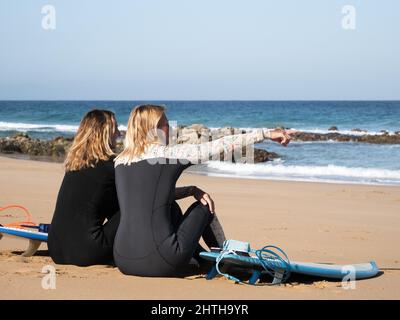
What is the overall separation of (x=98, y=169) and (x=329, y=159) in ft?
52.8

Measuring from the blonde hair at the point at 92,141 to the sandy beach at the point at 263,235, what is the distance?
82cm

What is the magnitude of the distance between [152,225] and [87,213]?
2.04 ft

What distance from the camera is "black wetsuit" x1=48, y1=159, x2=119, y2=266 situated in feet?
16.3

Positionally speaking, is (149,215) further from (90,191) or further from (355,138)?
(355,138)

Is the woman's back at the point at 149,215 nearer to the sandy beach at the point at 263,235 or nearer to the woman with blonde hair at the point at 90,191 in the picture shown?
the sandy beach at the point at 263,235

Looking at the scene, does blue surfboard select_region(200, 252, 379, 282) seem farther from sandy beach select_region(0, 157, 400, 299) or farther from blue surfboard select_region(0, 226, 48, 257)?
blue surfboard select_region(0, 226, 48, 257)

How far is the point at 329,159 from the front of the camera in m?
20.3

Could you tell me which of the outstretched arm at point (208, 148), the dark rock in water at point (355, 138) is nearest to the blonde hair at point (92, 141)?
the outstretched arm at point (208, 148)

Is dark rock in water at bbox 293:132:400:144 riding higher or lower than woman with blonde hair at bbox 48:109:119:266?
lower

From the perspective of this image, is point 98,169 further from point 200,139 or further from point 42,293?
point 200,139

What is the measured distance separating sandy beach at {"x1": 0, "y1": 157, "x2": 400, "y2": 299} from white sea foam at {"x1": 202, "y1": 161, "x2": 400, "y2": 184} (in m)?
1.89

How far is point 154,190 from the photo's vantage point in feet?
15.2

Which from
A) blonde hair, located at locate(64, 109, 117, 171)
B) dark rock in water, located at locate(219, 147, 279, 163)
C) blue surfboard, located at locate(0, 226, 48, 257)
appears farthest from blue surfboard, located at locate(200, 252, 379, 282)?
dark rock in water, located at locate(219, 147, 279, 163)
